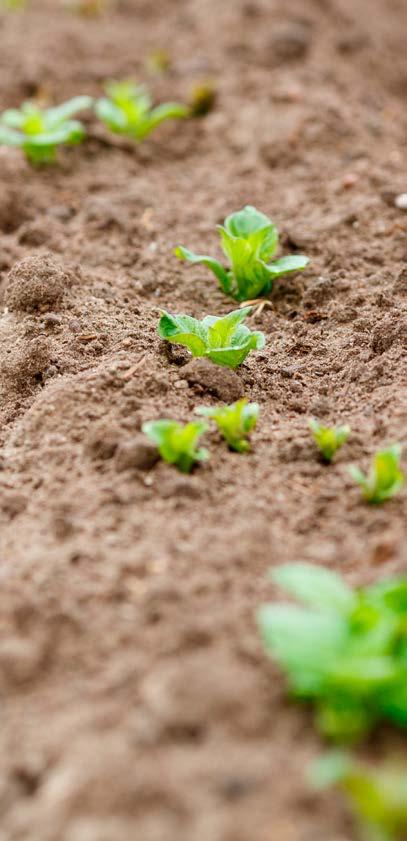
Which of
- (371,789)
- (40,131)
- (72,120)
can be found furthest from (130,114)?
(371,789)

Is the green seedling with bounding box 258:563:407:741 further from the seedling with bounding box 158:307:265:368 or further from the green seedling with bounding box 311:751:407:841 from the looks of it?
the seedling with bounding box 158:307:265:368

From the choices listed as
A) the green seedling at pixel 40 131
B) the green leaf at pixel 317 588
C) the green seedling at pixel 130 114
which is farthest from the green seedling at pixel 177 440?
the green seedling at pixel 130 114

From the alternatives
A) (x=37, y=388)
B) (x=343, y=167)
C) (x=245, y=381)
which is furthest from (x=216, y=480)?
(x=343, y=167)

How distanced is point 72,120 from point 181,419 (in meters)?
2.44

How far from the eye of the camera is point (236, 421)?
2.19 m

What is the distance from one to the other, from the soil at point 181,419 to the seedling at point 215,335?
0.09 meters

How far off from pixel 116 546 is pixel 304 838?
80 centimetres

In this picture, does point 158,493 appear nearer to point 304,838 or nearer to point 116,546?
point 116,546

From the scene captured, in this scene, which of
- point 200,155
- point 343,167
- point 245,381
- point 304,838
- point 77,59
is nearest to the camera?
point 304,838

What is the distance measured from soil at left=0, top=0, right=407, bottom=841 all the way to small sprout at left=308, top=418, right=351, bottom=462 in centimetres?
4

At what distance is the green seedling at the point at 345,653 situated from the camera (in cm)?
142

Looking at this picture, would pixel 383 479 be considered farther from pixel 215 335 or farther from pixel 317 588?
pixel 215 335

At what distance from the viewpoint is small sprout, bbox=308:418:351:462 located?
2.17 meters

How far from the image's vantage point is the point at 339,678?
4.57ft
